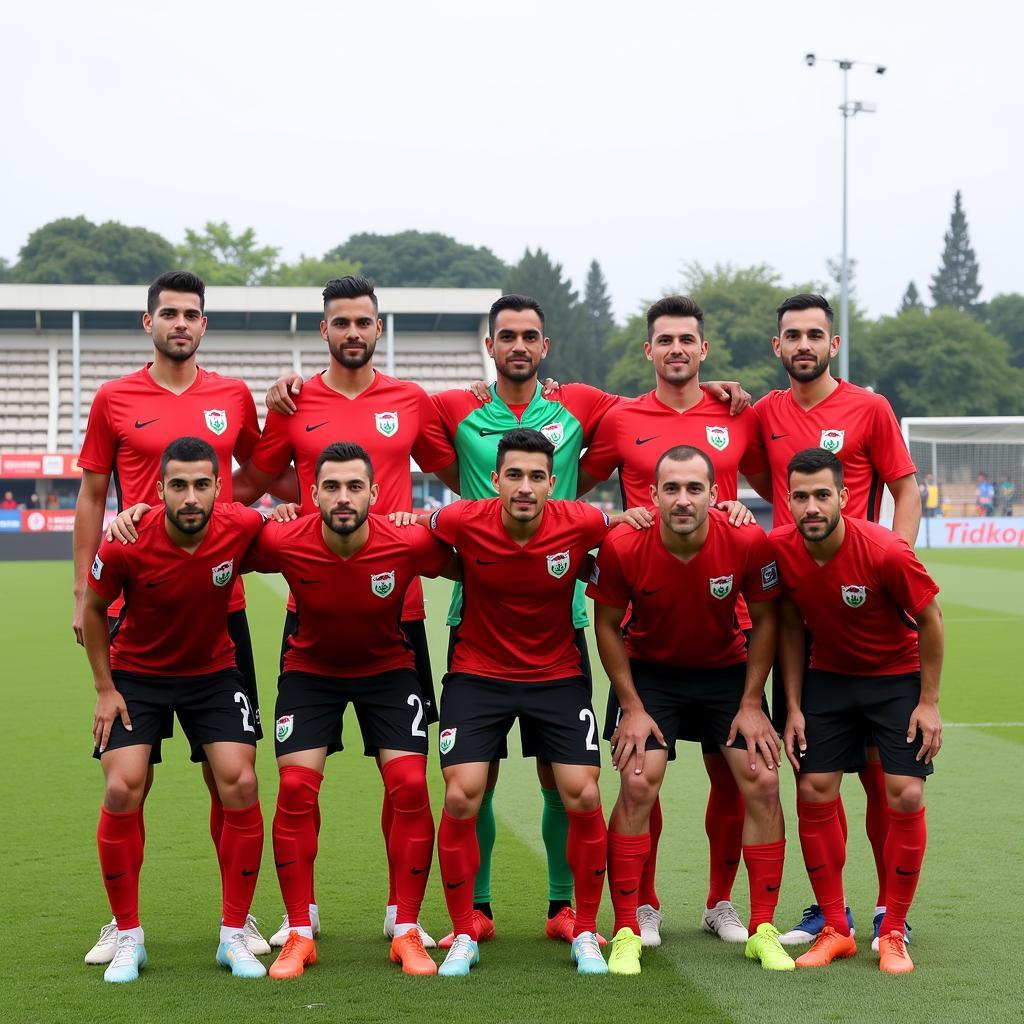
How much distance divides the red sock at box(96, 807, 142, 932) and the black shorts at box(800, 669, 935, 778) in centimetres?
237

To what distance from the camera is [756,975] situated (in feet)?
14.5

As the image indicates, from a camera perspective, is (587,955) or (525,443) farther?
(525,443)

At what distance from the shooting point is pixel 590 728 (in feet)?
15.8

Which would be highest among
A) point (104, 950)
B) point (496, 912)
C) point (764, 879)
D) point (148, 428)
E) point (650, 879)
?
point (148, 428)

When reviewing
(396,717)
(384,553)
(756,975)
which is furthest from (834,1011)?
(384,553)

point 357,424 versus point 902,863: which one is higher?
point 357,424

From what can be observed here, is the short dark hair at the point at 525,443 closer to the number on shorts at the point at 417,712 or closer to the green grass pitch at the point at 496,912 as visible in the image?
the number on shorts at the point at 417,712

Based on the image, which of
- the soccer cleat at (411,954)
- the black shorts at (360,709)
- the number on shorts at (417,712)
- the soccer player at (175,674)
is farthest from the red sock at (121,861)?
the number on shorts at (417,712)

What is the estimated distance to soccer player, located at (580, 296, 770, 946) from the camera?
5.04 metres

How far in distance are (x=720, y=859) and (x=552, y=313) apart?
2758 inches

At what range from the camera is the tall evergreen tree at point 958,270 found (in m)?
86.1

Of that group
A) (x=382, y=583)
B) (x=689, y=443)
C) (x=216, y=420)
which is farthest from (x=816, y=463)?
(x=216, y=420)

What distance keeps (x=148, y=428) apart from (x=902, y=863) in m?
3.16

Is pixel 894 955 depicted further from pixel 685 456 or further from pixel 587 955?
pixel 685 456
